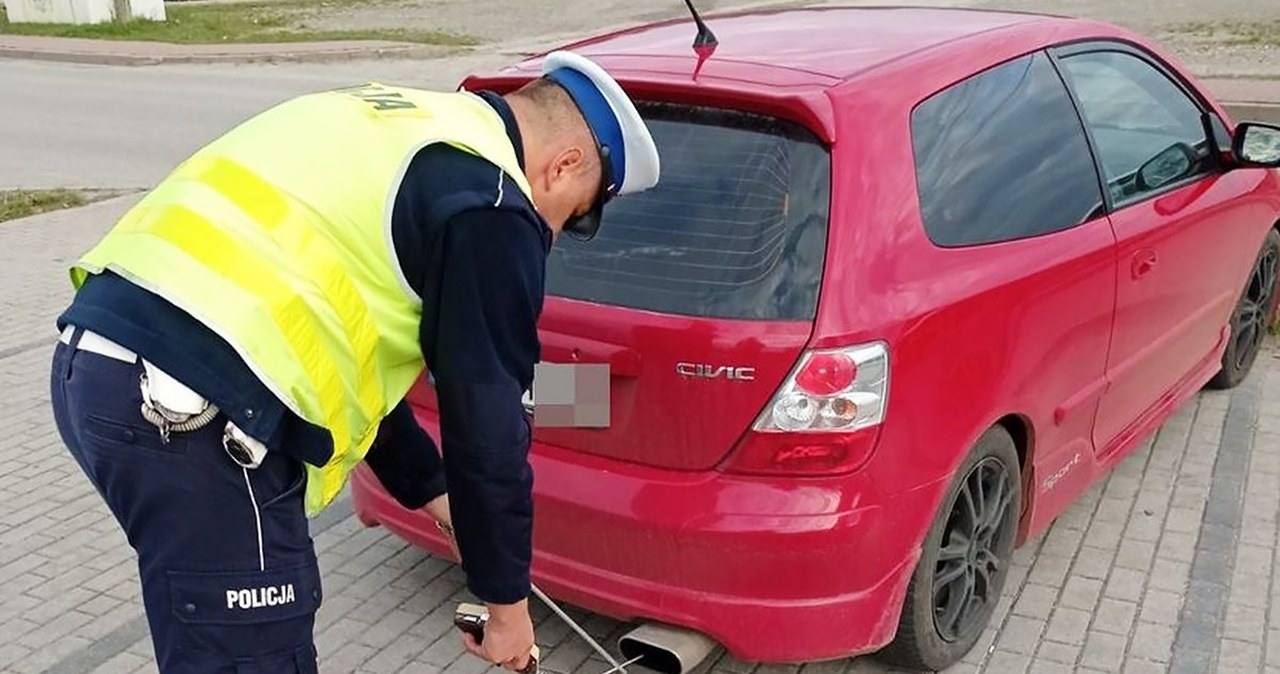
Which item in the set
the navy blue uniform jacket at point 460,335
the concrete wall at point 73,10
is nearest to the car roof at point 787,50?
the navy blue uniform jacket at point 460,335

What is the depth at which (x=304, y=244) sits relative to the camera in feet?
6.09

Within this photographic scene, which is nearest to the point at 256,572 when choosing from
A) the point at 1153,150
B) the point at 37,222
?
the point at 1153,150

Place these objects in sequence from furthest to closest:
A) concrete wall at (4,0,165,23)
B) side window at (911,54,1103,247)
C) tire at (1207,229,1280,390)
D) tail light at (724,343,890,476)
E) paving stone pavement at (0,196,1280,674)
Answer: concrete wall at (4,0,165,23), tire at (1207,229,1280,390), paving stone pavement at (0,196,1280,674), side window at (911,54,1103,247), tail light at (724,343,890,476)

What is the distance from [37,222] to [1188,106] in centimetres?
777

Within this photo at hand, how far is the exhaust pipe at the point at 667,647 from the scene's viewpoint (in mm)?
2912

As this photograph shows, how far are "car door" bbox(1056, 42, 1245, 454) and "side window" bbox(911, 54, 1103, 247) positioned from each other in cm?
15

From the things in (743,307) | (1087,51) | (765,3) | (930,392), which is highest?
(1087,51)

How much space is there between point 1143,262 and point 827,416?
57.1 inches

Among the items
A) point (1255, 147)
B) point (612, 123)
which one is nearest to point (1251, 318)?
point (1255, 147)

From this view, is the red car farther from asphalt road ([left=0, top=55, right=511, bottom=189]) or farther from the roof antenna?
asphalt road ([left=0, top=55, right=511, bottom=189])

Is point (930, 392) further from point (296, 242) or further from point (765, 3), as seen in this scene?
point (765, 3)

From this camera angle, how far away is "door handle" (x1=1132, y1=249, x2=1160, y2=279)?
3678 millimetres

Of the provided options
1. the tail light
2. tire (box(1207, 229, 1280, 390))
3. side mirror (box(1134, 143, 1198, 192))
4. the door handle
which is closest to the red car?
the tail light

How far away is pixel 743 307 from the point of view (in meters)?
2.83
